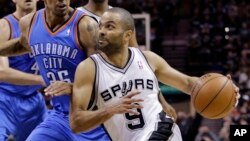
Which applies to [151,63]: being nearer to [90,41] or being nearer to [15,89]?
[90,41]

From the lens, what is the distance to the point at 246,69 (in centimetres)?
1472

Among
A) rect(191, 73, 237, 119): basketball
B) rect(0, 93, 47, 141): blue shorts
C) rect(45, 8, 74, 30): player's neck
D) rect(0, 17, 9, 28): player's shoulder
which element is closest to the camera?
rect(191, 73, 237, 119): basketball

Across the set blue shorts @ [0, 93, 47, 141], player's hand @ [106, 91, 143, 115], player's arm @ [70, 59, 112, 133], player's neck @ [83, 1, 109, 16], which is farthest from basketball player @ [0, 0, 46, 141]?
player's hand @ [106, 91, 143, 115]

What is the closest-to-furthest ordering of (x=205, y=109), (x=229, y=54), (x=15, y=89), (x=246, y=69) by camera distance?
(x=205, y=109)
(x=15, y=89)
(x=246, y=69)
(x=229, y=54)

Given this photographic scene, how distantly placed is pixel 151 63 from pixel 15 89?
206 centimetres

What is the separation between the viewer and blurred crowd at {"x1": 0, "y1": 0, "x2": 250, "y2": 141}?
50.4 ft

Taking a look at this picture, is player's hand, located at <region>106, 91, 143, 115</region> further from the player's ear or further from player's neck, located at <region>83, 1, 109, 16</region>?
player's neck, located at <region>83, 1, 109, 16</region>

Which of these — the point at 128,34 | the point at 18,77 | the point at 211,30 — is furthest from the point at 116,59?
the point at 211,30

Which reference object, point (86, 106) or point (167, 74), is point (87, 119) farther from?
point (167, 74)

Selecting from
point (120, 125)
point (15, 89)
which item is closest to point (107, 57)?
point (120, 125)

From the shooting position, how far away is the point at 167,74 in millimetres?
4371

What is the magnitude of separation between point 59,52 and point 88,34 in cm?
26

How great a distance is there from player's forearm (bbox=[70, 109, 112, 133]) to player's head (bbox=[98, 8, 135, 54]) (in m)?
0.49

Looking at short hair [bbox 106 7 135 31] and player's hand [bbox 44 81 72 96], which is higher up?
short hair [bbox 106 7 135 31]
